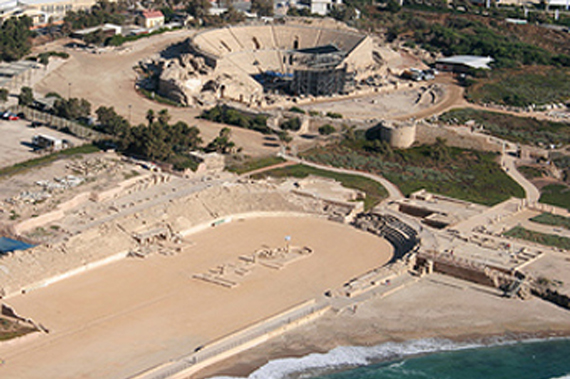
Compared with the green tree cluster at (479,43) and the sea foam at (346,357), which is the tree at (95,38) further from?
the sea foam at (346,357)

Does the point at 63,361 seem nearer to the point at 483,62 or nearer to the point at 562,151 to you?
the point at 562,151

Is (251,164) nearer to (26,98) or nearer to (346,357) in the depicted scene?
(26,98)

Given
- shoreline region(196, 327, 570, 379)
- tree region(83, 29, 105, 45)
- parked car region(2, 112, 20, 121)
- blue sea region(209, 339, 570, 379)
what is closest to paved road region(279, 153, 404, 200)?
shoreline region(196, 327, 570, 379)

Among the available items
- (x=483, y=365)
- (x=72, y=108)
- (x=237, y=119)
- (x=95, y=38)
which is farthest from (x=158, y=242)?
(x=95, y=38)

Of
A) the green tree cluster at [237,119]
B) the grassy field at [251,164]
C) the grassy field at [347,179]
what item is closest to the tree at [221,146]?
the grassy field at [251,164]

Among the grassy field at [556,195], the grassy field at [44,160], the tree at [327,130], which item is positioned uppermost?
the grassy field at [44,160]

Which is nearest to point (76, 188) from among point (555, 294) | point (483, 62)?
point (555, 294)
